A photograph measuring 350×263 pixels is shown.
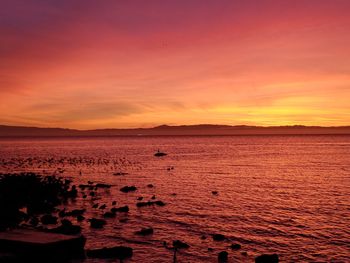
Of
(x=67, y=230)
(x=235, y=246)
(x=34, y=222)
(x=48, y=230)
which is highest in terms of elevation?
(x=48, y=230)

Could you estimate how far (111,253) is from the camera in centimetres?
2166

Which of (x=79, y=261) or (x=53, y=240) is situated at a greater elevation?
(x=53, y=240)

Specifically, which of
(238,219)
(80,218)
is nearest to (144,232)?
(80,218)

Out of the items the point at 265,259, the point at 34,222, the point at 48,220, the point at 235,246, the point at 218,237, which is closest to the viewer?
the point at 265,259

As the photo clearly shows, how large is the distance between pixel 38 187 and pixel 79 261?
25.6 metres

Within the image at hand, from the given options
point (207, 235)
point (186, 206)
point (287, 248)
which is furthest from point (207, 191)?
point (287, 248)

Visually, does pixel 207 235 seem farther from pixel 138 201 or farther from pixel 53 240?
pixel 138 201

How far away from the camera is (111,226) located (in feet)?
94.8

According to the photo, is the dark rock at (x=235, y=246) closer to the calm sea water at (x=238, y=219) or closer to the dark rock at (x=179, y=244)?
the calm sea water at (x=238, y=219)

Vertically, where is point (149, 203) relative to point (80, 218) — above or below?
below

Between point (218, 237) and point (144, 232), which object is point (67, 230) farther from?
point (218, 237)

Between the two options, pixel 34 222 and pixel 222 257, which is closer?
pixel 222 257

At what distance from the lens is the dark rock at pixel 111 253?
71.2ft

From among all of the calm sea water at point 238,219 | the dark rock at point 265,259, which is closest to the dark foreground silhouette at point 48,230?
the dark rock at point 265,259
